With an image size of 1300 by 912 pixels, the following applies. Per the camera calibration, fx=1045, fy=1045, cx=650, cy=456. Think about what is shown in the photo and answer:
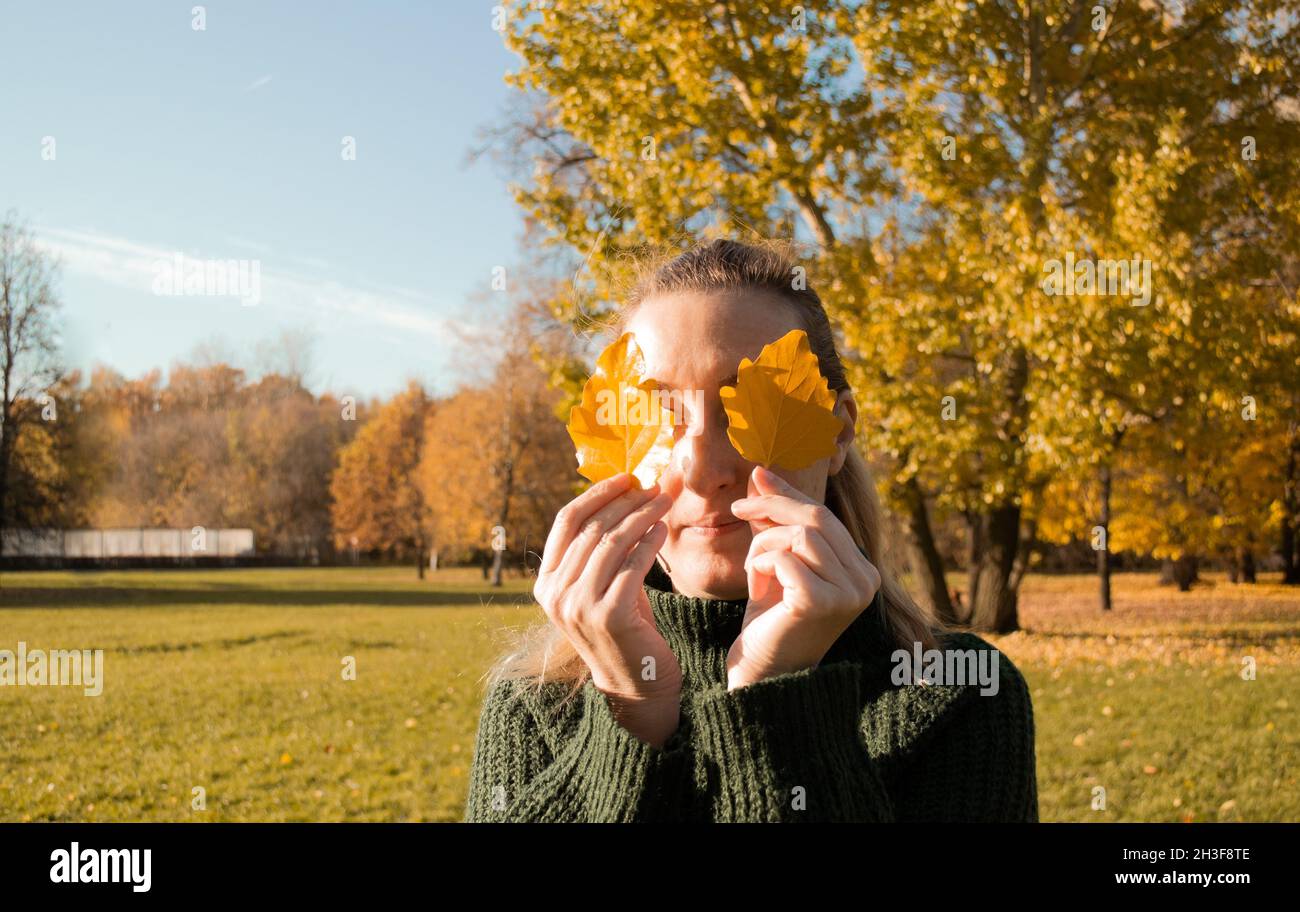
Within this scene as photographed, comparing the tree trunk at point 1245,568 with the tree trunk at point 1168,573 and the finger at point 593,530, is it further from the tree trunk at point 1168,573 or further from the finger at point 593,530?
the finger at point 593,530

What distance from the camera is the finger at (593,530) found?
1.80m

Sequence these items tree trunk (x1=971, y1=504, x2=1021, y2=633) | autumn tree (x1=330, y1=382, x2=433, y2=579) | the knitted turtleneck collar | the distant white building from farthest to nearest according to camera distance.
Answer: autumn tree (x1=330, y1=382, x2=433, y2=579)
the distant white building
tree trunk (x1=971, y1=504, x2=1021, y2=633)
the knitted turtleneck collar

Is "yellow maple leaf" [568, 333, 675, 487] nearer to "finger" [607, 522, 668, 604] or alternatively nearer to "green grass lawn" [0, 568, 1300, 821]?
"finger" [607, 522, 668, 604]

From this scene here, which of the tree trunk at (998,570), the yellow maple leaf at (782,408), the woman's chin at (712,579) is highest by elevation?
the yellow maple leaf at (782,408)

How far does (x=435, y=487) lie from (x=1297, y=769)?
136 feet

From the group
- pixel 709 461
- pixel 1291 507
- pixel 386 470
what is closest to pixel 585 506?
pixel 709 461

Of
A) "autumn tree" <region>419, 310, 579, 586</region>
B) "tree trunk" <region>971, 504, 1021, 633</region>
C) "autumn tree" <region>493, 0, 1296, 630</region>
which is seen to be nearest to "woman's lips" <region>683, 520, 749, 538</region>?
"autumn tree" <region>493, 0, 1296, 630</region>

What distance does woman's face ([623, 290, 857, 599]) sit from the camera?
1960 mm

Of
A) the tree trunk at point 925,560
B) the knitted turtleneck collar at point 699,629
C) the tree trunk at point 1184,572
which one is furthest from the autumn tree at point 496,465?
the knitted turtleneck collar at point 699,629

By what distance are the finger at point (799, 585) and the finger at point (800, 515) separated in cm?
6

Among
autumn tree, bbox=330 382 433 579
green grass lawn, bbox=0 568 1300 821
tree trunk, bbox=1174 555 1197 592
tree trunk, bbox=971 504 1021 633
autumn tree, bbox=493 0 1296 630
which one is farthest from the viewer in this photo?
autumn tree, bbox=330 382 433 579

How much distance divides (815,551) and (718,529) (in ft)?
1.04

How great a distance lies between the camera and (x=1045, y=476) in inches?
645
